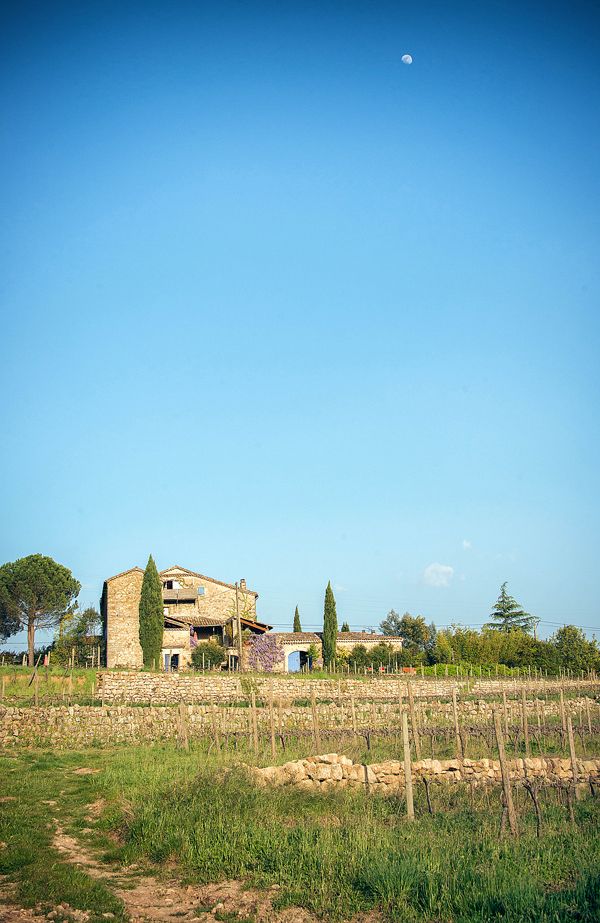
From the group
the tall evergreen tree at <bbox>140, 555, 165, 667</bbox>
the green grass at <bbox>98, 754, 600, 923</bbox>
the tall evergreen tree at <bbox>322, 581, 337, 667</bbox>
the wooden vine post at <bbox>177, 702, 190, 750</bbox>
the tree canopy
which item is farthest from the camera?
the tree canopy

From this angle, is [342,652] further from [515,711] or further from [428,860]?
[428,860]

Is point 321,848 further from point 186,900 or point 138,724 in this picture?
point 138,724

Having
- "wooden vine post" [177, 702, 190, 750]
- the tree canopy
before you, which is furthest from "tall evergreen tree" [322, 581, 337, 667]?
"wooden vine post" [177, 702, 190, 750]

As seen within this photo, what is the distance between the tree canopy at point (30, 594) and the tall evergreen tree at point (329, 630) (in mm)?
22928

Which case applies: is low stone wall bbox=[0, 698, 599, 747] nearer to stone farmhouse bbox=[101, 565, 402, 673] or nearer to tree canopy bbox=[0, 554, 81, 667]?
stone farmhouse bbox=[101, 565, 402, 673]

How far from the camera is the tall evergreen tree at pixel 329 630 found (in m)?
48.1

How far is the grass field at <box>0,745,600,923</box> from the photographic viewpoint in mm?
7078

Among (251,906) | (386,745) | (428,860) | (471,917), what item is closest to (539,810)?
(428,860)

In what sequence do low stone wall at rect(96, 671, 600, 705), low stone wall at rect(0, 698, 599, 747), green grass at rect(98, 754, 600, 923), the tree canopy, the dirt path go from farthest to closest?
the tree canopy
low stone wall at rect(96, 671, 600, 705)
low stone wall at rect(0, 698, 599, 747)
the dirt path
green grass at rect(98, 754, 600, 923)

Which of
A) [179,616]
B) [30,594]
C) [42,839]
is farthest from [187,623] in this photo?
[42,839]

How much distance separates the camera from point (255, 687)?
30.9 meters

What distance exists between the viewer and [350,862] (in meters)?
7.98

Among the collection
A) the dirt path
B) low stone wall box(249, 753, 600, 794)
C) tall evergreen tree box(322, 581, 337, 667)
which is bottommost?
the dirt path

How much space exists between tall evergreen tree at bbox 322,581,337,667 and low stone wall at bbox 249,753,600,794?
34253mm
